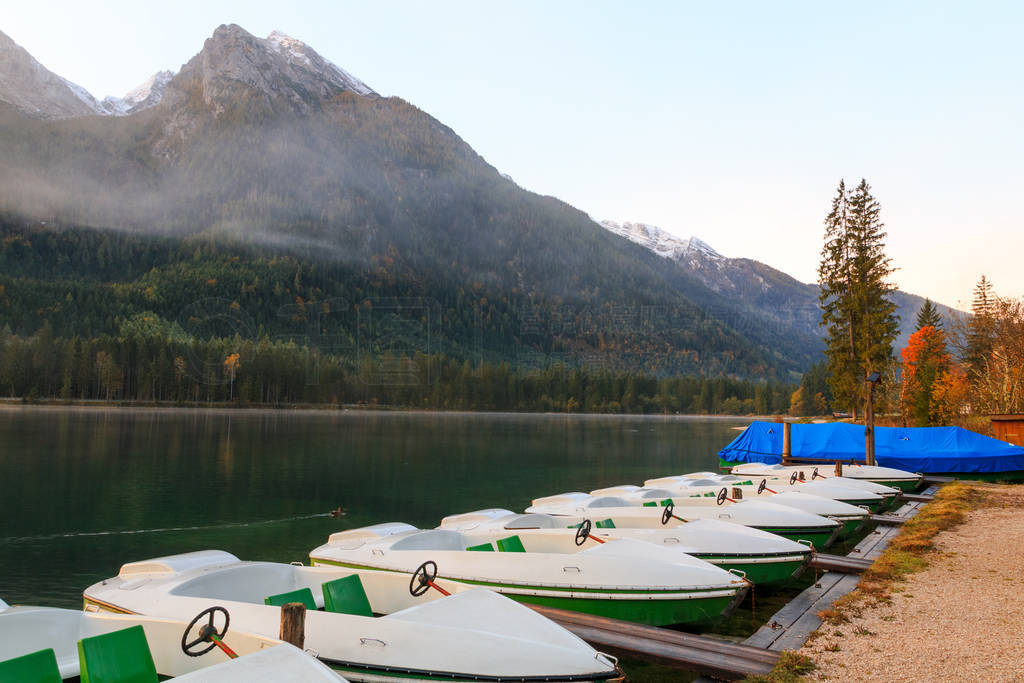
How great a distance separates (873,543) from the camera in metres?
14.7

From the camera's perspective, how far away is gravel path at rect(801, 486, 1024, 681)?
7.07m

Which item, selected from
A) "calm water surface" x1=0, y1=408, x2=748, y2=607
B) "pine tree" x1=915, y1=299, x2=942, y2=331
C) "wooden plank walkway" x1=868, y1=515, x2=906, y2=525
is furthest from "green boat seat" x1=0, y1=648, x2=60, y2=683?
"pine tree" x1=915, y1=299, x2=942, y2=331

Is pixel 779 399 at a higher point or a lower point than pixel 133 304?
lower

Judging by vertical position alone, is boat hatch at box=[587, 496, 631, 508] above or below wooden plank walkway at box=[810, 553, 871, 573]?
above

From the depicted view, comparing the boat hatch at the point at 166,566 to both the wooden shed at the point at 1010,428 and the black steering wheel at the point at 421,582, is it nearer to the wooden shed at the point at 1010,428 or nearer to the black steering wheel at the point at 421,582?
the black steering wheel at the point at 421,582

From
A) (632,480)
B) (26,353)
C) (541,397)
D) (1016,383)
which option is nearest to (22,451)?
(632,480)

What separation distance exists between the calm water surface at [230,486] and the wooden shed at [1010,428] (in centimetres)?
1711

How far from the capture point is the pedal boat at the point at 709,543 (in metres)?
11.3

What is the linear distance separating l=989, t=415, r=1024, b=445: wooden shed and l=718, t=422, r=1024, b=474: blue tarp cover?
137 cm

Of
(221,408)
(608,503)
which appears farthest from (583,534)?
(221,408)

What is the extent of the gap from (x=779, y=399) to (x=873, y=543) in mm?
156931

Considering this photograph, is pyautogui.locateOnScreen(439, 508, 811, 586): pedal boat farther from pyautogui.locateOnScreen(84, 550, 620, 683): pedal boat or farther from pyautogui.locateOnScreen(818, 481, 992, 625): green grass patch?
pyautogui.locateOnScreen(84, 550, 620, 683): pedal boat

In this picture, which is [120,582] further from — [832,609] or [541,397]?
[541,397]

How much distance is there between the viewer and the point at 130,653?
6.14 m
